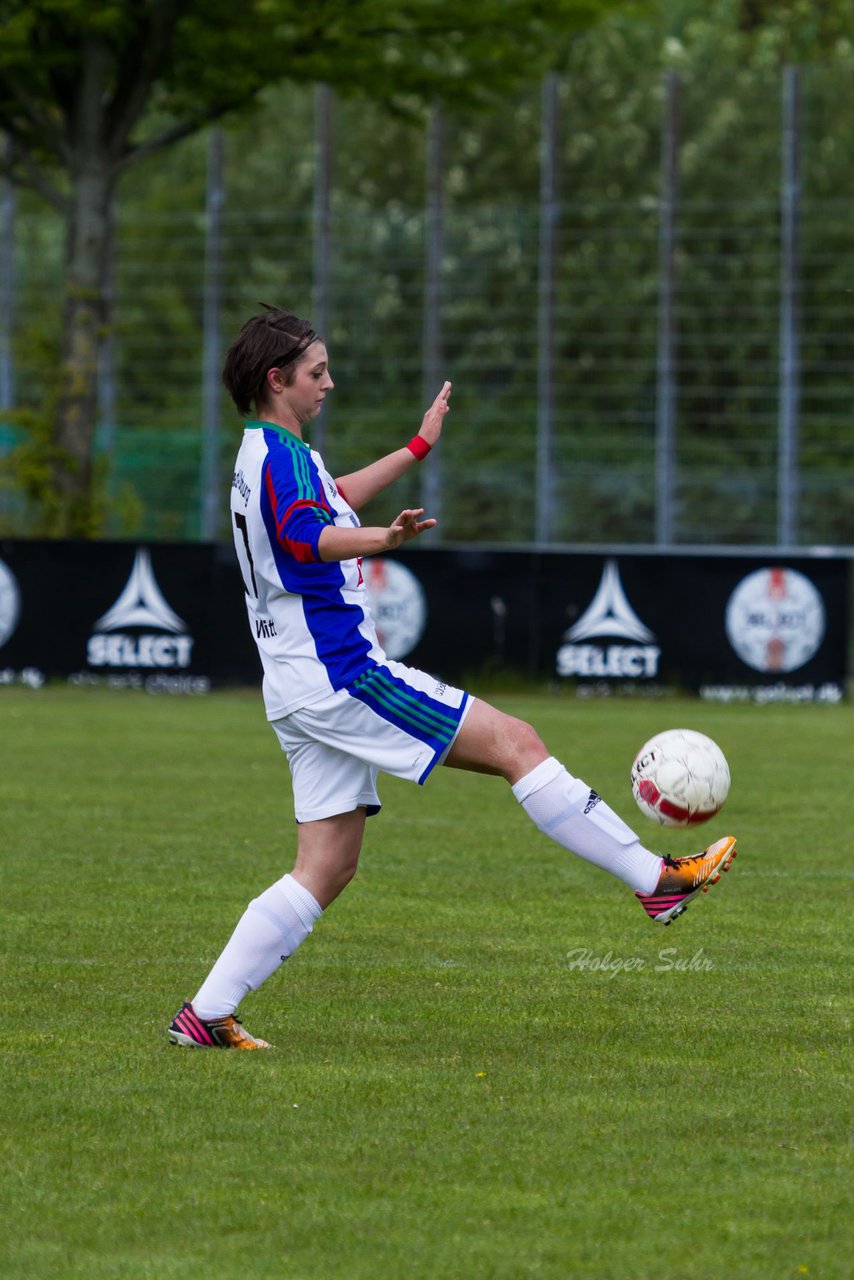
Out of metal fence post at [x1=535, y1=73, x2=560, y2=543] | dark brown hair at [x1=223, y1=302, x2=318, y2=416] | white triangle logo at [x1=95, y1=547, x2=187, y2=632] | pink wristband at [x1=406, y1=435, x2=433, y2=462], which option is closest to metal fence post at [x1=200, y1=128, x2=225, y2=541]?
metal fence post at [x1=535, y1=73, x2=560, y2=543]

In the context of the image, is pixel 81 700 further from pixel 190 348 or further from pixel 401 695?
pixel 190 348

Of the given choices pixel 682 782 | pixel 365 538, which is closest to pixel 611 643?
pixel 682 782

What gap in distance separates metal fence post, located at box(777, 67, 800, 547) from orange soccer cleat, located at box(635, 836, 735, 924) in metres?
21.8

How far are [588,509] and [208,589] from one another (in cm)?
905

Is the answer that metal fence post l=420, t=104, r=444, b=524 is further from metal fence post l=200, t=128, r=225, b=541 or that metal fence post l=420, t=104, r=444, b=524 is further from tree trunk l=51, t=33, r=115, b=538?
tree trunk l=51, t=33, r=115, b=538

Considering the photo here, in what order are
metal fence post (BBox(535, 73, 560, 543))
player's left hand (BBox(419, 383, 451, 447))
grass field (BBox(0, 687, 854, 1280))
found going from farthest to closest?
1. metal fence post (BBox(535, 73, 560, 543))
2. player's left hand (BBox(419, 383, 451, 447))
3. grass field (BBox(0, 687, 854, 1280))

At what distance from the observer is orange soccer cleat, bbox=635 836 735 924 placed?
600 centimetres

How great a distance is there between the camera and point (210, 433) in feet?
103

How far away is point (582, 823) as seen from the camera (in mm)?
5957

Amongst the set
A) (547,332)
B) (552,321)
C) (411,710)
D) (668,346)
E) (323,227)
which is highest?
(323,227)

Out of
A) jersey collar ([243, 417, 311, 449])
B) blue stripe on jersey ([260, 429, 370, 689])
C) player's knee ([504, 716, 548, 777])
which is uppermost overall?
jersey collar ([243, 417, 311, 449])

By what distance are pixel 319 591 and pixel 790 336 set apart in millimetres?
23155

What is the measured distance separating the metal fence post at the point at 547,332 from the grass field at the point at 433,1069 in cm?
1760

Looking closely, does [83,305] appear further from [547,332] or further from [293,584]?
[293,584]
